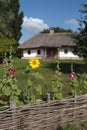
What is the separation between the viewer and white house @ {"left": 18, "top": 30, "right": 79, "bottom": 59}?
54.3 metres

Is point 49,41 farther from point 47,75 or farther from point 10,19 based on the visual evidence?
point 47,75

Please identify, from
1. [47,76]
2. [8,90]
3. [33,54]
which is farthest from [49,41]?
[8,90]

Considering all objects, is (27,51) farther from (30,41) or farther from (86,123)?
(86,123)

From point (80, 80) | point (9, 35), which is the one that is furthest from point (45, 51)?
point (80, 80)

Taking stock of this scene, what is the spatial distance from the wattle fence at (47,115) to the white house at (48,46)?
46858mm

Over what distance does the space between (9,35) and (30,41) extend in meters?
15.1

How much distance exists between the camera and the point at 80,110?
633 cm

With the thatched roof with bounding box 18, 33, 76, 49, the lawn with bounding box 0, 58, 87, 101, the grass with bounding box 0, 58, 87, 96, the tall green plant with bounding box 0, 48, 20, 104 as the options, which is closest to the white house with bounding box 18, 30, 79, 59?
the thatched roof with bounding box 18, 33, 76, 49

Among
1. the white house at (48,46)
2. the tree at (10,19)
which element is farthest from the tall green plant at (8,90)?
the white house at (48,46)

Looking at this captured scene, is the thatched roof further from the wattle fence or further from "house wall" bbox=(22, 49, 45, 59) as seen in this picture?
the wattle fence

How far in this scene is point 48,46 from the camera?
5438 cm

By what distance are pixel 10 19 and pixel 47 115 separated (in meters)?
37.6

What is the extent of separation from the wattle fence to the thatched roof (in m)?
46.9

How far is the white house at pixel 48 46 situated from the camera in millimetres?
54312
